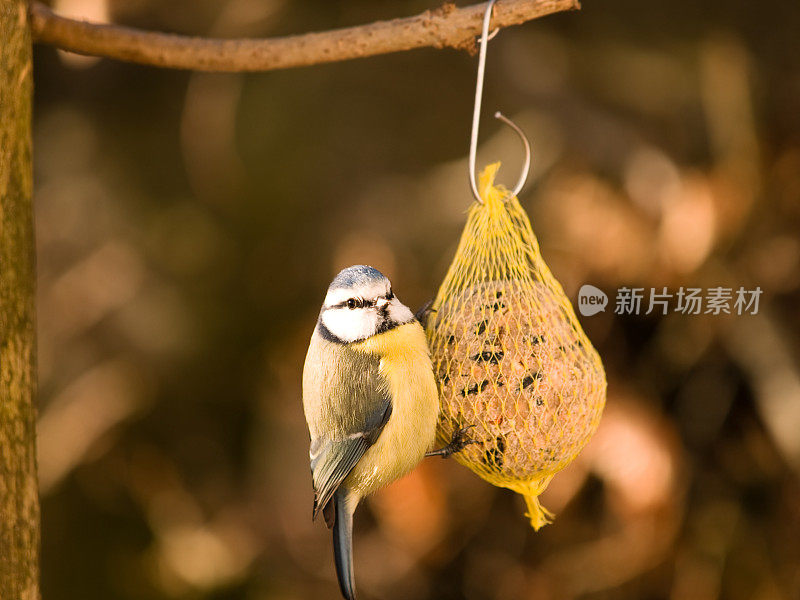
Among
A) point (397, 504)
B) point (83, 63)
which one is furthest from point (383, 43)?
point (397, 504)

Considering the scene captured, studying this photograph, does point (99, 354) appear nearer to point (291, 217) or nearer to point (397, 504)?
point (291, 217)

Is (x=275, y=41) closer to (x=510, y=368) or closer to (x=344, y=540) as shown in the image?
(x=510, y=368)

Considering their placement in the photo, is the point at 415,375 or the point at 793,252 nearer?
the point at 415,375

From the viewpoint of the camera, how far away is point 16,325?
5.04 ft

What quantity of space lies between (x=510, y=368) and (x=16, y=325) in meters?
0.97

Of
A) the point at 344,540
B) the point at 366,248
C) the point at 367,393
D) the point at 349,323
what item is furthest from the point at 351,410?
the point at 366,248

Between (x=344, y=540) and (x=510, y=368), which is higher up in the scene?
(x=510, y=368)

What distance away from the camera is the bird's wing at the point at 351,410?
1.78 metres

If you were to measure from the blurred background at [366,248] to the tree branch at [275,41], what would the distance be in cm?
117

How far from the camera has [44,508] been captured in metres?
3.22

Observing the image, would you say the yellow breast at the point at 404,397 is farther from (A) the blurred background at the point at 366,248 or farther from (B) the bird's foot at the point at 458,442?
(A) the blurred background at the point at 366,248

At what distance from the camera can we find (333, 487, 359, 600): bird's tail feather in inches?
75.2

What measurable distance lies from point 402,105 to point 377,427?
1.77 m

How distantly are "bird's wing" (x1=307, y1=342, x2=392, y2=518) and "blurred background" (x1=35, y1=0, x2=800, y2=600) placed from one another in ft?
4.72
